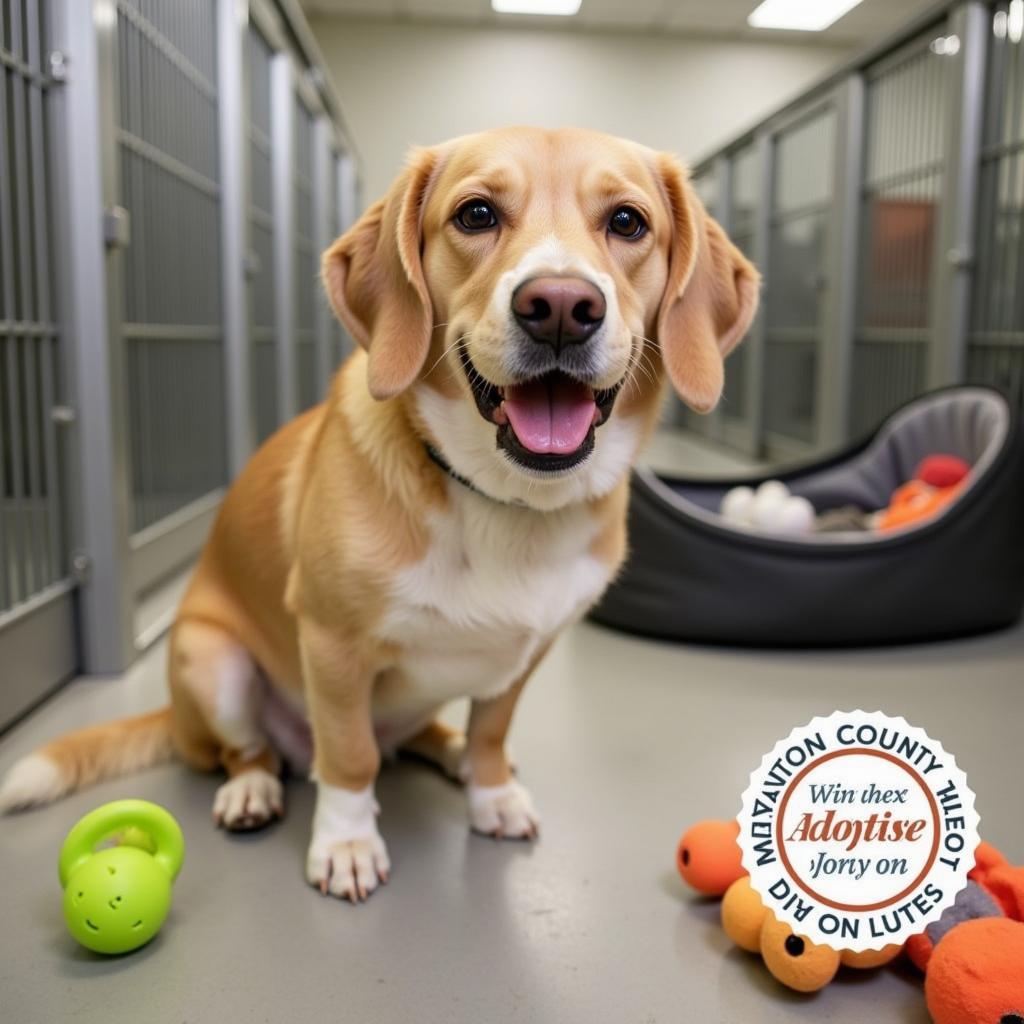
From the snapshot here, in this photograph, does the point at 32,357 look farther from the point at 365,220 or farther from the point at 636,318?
the point at 636,318

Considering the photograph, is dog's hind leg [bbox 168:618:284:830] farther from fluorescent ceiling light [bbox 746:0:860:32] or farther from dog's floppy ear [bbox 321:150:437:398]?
fluorescent ceiling light [bbox 746:0:860:32]

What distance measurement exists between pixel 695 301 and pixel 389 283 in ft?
1.41

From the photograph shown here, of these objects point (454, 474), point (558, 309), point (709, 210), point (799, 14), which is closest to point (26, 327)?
point (454, 474)

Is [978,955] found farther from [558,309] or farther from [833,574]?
[833,574]

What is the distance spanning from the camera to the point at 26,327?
201 cm

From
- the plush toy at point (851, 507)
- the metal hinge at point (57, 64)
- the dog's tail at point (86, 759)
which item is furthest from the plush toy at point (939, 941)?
the metal hinge at point (57, 64)

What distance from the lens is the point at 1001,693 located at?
2141 millimetres

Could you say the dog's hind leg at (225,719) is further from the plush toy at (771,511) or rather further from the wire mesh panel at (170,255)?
the plush toy at (771,511)

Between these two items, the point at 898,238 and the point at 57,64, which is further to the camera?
the point at 898,238

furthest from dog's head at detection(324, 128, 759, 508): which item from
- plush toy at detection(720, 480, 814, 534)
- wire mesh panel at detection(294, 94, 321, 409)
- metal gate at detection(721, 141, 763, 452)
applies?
metal gate at detection(721, 141, 763, 452)

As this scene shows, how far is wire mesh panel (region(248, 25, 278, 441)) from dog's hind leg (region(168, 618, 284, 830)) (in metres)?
2.77

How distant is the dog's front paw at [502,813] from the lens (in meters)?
1.52

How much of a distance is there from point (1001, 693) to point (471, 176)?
5.33 ft

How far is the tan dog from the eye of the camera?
1228 mm
